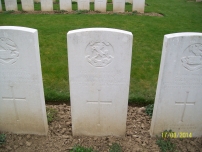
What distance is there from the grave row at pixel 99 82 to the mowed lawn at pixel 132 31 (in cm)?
96

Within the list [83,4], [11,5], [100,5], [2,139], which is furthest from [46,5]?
[2,139]

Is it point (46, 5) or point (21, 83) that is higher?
point (46, 5)

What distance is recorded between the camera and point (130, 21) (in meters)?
8.36

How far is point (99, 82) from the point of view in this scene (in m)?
2.81

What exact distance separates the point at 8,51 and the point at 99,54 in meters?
1.06

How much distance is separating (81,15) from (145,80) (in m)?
5.43

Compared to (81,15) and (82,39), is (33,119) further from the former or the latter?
(81,15)

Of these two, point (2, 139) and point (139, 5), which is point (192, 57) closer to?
point (2, 139)

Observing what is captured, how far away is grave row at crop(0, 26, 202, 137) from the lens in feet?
8.36
